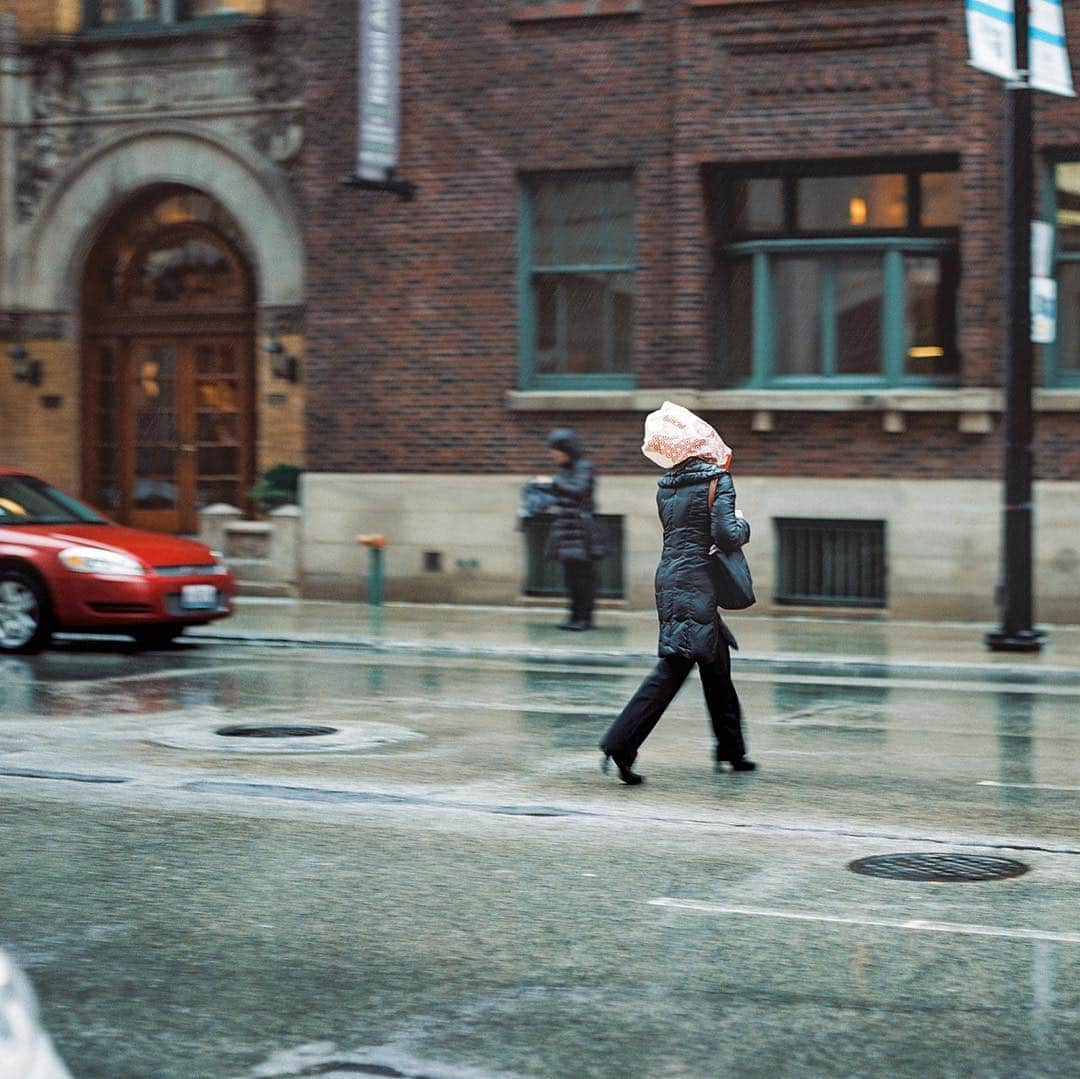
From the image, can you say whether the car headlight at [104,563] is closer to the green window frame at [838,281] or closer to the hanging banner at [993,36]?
the green window frame at [838,281]

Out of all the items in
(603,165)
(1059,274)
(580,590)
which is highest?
(603,165)

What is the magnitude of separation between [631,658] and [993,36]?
18.7 ft

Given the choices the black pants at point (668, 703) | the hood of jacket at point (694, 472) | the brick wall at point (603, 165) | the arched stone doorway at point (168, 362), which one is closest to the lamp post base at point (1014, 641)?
the brick wall at point (603, 165)

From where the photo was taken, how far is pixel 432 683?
14328 mm

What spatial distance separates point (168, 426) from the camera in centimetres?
2439

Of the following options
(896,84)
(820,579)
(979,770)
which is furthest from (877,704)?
(896,84)

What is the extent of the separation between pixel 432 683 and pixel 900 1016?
898cm

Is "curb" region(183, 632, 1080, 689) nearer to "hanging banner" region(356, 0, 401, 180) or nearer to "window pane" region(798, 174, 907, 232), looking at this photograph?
"hanging banner" region(356, 0, 401, 180)

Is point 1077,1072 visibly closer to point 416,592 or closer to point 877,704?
point 877,704

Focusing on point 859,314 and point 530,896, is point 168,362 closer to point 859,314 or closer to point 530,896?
point 859,314

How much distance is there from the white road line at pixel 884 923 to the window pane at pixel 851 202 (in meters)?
14.2

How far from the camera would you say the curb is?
49.6 ft

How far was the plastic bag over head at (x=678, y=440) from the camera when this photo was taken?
9.61m

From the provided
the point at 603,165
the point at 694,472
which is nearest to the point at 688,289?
the point at 603,165
